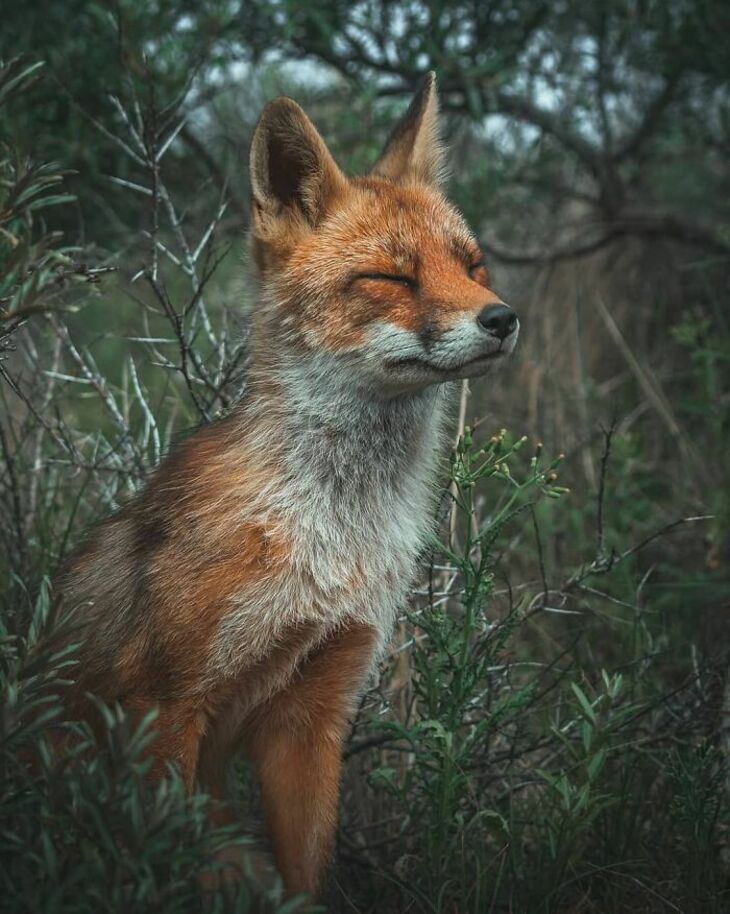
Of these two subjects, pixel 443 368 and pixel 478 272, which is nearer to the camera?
pixel 443 368

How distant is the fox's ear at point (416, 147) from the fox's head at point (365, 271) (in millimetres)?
223

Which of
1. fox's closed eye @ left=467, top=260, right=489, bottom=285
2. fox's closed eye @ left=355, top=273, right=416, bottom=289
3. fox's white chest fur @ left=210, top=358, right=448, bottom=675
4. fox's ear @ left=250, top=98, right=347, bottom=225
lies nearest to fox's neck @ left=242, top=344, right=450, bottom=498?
fox's white chest fur @ left=210, top=358, right=448, bottom=675

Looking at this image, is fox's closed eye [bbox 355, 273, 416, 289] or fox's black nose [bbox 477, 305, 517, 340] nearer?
fox's black nose [bbox 477, 305, 517, 340]

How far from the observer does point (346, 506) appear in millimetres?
3414

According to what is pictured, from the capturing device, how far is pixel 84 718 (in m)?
3.29

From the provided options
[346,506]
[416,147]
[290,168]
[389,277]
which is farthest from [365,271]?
[416,147]

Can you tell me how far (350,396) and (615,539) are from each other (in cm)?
284

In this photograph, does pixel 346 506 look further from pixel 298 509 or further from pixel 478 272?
pixel 478 272

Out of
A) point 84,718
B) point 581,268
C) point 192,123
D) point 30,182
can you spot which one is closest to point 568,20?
point 581,268

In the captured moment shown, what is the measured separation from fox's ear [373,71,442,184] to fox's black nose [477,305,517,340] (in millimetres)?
1163

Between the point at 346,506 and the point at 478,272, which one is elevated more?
the point at 478,272

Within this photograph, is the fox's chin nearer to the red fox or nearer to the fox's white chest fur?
the red fox

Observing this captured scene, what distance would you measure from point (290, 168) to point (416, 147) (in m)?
0.65

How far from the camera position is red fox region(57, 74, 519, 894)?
10.2ft
